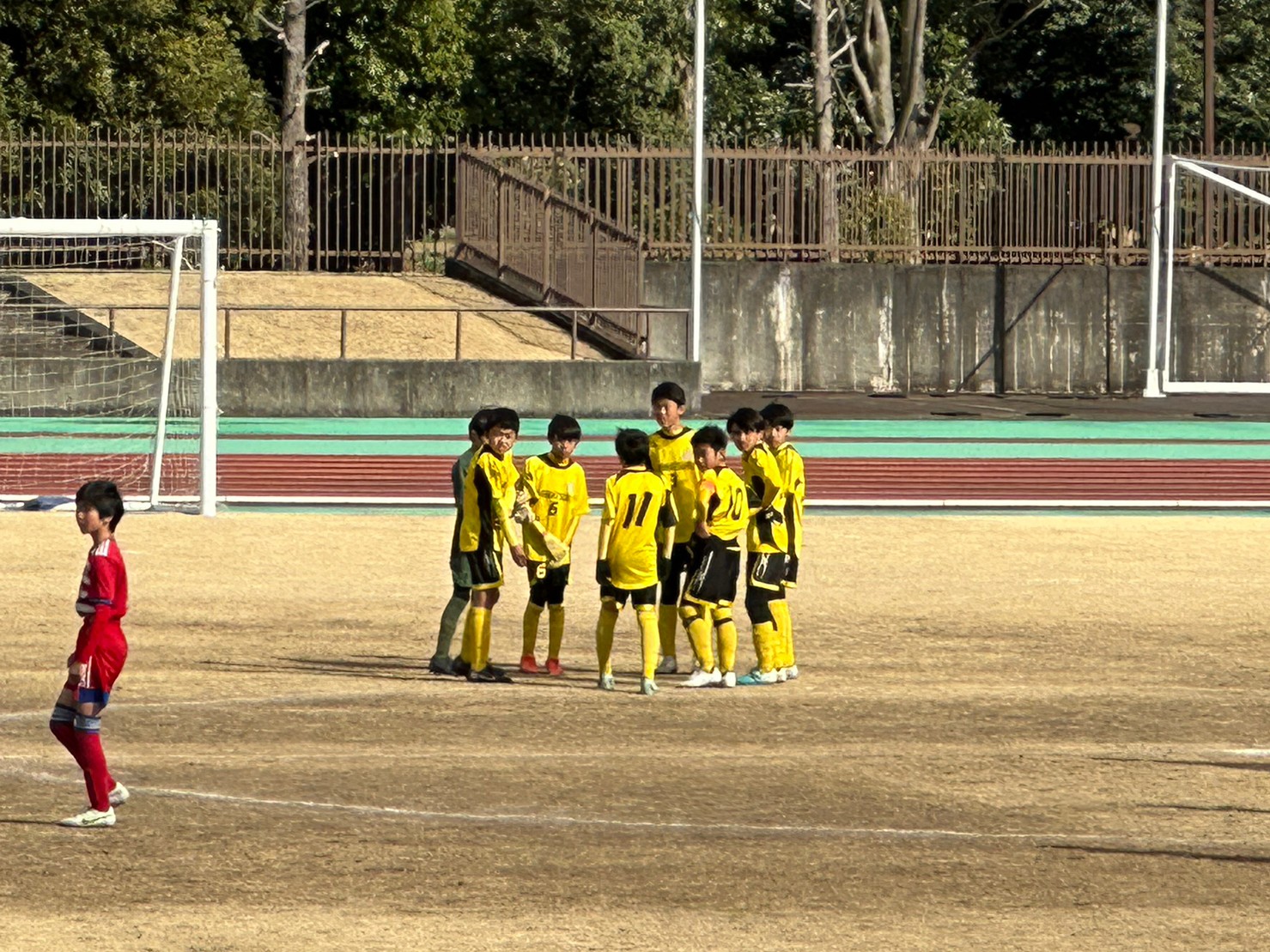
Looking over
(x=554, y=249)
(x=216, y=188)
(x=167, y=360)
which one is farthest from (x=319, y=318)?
(x=167, y=360)

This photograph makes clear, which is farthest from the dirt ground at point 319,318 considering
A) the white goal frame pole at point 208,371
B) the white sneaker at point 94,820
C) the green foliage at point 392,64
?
the white sneaker at point 94,820

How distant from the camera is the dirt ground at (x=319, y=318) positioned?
A: 33.0m

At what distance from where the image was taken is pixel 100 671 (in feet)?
30.9

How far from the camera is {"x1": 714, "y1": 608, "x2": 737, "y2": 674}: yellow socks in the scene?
1296cm

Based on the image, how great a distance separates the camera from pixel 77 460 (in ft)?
85.4

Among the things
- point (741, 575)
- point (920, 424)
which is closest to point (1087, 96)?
point (920, 424)

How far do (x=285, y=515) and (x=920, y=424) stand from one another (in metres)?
13.6

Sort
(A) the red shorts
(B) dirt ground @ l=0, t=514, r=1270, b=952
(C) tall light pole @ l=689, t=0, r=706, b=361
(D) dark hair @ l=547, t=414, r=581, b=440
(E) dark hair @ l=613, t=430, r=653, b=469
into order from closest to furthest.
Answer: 1. (B) dirt ground @ l=0, t=514, r=1270, b=952
2. (A) the red shorts
3. (E) dark hair @ l=613, t=430, r=653, b=469
4. (D) dark hair @ l=547, t=414, r=581, b=440
5. (C) tall light pole @ l=689, t=0, r=706, b=361

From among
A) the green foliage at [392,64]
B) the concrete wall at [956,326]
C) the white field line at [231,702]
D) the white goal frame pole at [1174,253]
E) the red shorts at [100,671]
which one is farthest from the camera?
the green foliage at [392,64]

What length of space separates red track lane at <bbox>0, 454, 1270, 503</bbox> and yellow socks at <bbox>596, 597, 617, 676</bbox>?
10.7 meters

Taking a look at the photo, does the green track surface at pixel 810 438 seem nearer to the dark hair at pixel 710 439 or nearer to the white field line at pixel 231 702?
the white field line at pixel 231 702

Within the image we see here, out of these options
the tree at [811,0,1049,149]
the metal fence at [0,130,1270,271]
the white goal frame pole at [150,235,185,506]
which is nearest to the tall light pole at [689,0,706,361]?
the metal fence at [0,130,1270,271]

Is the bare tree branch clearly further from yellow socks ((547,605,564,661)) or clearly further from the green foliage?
yellow socks ((547,605,564,661))

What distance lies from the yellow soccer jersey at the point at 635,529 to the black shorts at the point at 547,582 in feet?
1.45
